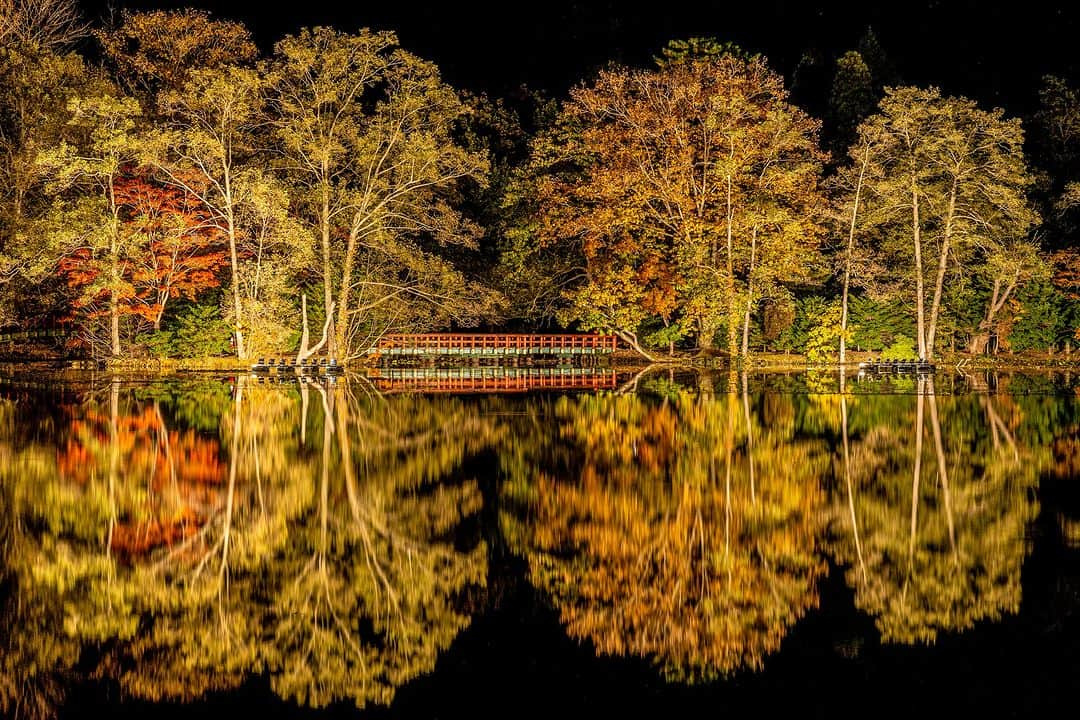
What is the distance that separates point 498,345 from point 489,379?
9.66 meters

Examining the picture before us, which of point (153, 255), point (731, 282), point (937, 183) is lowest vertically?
point (731, 282)

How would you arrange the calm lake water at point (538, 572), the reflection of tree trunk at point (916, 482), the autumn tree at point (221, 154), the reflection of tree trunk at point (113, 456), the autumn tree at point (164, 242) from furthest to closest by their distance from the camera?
1. the autumn tree at point (164, 242)
2. the autumn tree at point (221, 154)
3. the reflection of tree trunk at point (113, 456)
4. the reflection of tree trunk at point (916, 482)
5. the calm lake water at point (538, 572)

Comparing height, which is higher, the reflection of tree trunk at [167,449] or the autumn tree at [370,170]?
the autumn tree at [370,170]

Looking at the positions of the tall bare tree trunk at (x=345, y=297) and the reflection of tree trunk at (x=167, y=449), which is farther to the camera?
the tall bare tree trunk at (x=345, y=297)

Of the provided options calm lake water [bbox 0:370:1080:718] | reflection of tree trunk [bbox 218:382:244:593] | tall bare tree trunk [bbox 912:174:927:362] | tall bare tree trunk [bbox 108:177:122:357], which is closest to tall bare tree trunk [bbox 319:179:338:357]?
tall bare tree trunk [bbox 108:177:122:357]

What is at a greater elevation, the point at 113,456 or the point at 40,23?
the point at 40,23

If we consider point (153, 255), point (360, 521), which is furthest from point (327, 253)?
point (360, 521)

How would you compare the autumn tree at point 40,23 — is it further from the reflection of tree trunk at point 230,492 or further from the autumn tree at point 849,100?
the autumn tree at point 849,100

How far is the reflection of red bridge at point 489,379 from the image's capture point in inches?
→ 1057

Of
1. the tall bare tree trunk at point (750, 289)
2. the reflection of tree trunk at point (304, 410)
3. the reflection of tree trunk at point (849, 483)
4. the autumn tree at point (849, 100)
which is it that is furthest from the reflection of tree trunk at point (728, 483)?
the autumn tree at point (849, 100)

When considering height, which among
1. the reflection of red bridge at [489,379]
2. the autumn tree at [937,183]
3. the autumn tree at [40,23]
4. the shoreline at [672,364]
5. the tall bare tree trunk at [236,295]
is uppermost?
the autumn tree at [40,23]

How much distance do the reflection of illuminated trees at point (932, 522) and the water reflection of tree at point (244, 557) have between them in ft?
9.79

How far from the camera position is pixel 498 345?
133 ft

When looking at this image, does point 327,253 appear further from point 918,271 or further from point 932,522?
point 932,522
